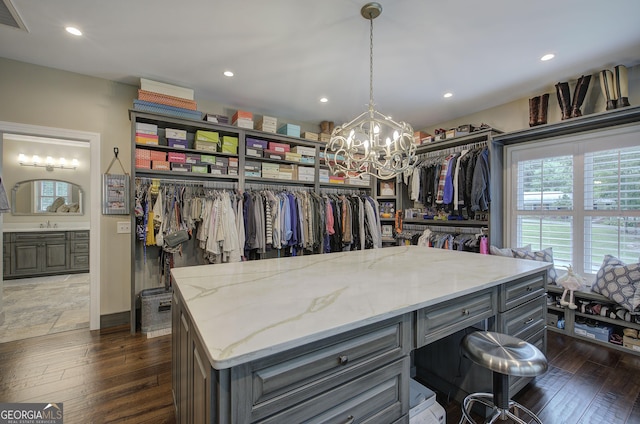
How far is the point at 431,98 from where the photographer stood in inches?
139

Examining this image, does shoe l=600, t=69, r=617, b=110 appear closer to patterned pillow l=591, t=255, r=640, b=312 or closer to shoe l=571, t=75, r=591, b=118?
shoe l=571, t=75, r=591, b=118

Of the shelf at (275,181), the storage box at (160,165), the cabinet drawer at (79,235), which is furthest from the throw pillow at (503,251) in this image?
the cabinet drawer at (79,235)

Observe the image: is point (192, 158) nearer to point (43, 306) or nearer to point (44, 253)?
point (43, 306)

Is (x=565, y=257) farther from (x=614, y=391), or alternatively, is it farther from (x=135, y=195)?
(x=135, y=195)

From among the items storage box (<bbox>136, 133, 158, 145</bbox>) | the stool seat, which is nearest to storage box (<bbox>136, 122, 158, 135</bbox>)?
storage box (<bbox>136, 133, 158, 145</bbox>)

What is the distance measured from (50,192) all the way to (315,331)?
23.0 feet

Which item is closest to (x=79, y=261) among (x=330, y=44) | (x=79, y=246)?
(x=79, y=246)

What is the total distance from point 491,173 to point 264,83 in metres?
3.04

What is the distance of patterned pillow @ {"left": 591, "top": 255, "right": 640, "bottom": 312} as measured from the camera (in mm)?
2473

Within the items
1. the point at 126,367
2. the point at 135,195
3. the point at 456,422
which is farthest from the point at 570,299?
the point at 135,195

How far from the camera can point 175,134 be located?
10.5 ft

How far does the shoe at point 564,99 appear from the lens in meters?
2.94

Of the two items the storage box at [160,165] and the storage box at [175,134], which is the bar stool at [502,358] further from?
the storage box at [175,134]

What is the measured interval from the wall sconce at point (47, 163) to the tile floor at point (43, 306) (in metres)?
2.16
